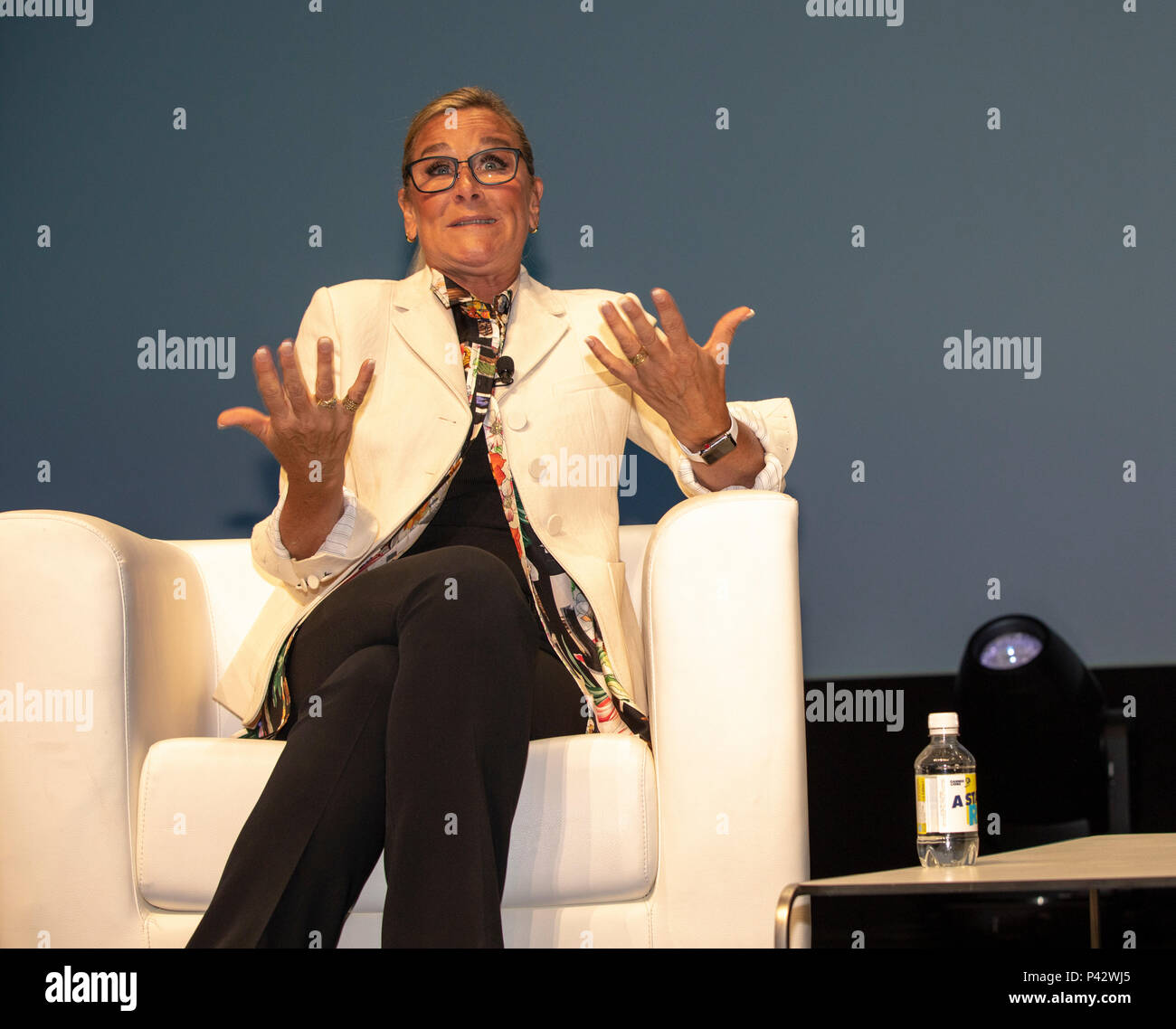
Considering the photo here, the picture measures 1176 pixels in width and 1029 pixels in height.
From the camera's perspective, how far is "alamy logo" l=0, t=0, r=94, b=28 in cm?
257

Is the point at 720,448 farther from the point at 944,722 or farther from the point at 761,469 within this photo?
the point at 944,722

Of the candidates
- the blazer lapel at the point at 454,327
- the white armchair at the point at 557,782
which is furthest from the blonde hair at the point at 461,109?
the white armchair at the point at 557,782

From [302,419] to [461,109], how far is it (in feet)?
2.27

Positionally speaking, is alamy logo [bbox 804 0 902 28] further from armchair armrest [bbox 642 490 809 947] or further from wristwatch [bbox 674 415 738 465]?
armchair armrest [bbox 642 490 809 947]

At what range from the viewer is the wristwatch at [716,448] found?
1776 mm

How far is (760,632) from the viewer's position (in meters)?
1.49

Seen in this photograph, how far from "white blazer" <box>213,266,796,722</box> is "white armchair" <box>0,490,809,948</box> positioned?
0.20 meters

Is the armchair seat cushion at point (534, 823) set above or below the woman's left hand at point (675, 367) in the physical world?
below

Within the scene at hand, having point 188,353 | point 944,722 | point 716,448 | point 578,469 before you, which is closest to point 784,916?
point 944,722

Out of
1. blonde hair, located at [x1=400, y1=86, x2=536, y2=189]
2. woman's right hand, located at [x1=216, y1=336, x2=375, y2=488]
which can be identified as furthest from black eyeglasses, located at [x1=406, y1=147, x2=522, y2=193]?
woman's right hand, located at [x1=216, y1=336, x2=375, y2=488]

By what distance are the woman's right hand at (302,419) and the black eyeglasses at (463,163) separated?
1.67ft

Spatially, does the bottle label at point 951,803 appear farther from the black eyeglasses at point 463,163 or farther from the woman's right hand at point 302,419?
the black eyeglasses at point 463,163
